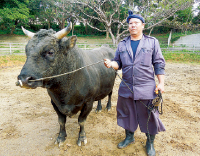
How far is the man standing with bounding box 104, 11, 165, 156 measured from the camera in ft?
8.71

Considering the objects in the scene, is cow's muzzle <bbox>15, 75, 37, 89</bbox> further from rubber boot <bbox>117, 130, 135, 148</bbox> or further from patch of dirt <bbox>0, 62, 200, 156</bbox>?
rubber boot <bbox>117, 130, 135, 148</bbox>

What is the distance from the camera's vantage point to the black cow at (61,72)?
7.01ft

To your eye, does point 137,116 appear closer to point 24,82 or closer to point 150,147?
point 150,147

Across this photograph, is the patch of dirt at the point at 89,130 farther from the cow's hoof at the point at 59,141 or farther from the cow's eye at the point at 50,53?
the cow's eye at the point at 50,53

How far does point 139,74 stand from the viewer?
2693 millimetres

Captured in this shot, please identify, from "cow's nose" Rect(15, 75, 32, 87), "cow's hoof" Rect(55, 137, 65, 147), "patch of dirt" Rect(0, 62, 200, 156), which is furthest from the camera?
"cow's hoof" Rect(55, 137, 65, 147)

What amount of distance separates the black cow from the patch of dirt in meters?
0.35

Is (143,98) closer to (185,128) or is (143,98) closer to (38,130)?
(185,128)

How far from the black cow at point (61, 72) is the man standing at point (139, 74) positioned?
0.57 meters

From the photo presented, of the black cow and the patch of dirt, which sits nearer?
the black cow

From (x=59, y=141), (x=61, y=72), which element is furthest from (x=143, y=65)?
(x=59, y=141)

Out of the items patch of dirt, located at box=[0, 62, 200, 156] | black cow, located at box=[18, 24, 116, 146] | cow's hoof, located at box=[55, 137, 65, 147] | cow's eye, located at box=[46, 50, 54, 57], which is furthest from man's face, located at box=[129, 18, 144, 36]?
cow's hoof, located at box=[55, 137, 65, 147]

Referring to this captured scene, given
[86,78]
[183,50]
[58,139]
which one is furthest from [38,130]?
[183,50]

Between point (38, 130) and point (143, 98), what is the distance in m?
2.73
